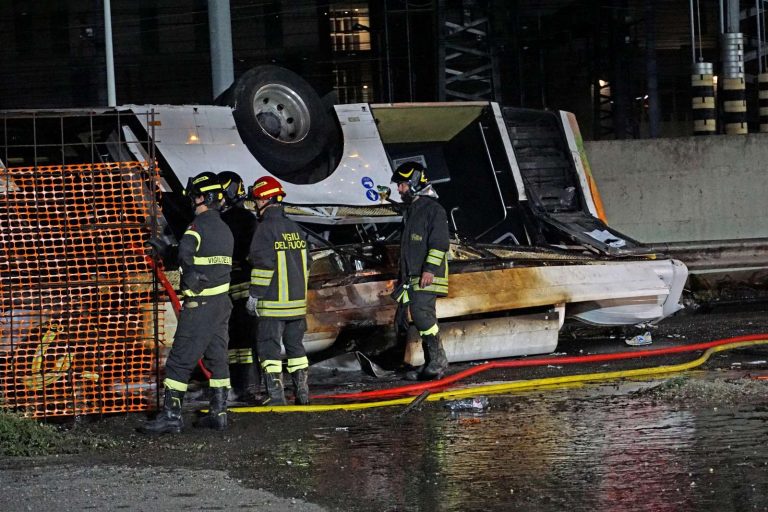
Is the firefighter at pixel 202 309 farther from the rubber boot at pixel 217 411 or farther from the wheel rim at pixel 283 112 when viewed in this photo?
the wheel rim at pixel 283 112

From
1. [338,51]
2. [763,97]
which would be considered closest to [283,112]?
[763,97]

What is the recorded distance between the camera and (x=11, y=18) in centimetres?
3225

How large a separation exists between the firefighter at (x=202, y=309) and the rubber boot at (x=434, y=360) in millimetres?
1896

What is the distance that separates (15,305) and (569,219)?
5.06m

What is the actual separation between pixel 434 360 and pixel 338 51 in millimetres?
23281

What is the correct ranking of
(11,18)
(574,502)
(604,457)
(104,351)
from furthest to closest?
(11,18)
(104,351)
(604,457)
(574,502)

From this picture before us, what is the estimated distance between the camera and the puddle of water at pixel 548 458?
17.8ft

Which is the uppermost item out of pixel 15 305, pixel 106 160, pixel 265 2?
pixel 265 2

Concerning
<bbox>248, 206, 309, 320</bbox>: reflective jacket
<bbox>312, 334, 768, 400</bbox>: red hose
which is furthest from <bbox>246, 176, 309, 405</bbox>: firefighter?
<bbox>312, 334, 768, 400</bbox>: red hose

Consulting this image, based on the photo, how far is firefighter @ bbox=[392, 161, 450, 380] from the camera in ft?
28.9

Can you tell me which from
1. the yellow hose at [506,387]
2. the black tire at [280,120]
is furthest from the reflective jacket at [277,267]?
the black tire at [280,120]

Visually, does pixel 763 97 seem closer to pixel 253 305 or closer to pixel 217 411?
pixel 253 305

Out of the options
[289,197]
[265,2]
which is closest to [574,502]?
[289,197]

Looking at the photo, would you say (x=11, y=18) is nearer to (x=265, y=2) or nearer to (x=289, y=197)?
(x=265, y=2)
